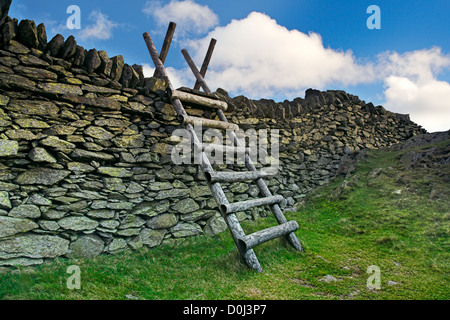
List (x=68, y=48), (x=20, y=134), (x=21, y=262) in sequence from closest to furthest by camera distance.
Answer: (x=21, y=262), (x=20, y=134), (x=68, y=48)

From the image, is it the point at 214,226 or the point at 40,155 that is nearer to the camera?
the point at 40,155

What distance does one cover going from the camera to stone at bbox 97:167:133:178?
398 centimetres

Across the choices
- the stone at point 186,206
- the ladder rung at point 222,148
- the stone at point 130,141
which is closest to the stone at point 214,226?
the stone at point 186,206

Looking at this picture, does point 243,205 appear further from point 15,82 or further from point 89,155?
point 15,82

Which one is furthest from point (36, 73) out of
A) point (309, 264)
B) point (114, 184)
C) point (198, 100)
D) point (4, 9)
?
point (309, 264)

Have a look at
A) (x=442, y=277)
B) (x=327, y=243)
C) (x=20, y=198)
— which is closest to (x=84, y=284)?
(x=20, y=198)

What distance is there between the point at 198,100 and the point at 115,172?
196cm

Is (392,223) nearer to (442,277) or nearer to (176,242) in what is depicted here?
(442,277)

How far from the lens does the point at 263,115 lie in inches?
246

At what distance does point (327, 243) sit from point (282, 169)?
2.66 meters

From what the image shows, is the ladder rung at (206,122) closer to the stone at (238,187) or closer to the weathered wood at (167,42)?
the stone at (238,187)

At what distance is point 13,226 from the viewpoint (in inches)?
128

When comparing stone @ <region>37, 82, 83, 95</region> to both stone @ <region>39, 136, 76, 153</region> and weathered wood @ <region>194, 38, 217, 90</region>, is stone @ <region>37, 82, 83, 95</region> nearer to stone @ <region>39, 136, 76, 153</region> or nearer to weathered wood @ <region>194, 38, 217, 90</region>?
stone @ <region>39, 136, 76, 153</region>

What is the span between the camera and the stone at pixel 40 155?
349cm
